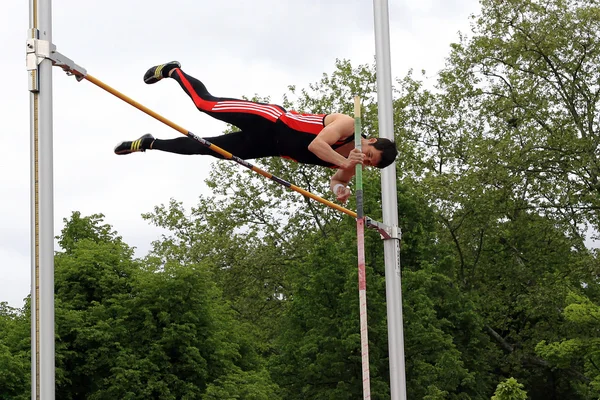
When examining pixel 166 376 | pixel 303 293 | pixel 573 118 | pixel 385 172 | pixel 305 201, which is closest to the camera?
pixel 385 172

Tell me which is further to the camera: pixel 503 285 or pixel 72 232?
pixel 503 285

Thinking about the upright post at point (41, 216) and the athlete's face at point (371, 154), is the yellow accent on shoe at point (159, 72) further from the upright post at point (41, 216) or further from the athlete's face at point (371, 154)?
the athlete's face at point (371, 154)

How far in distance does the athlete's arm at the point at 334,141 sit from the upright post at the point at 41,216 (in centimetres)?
157

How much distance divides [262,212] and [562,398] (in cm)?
880

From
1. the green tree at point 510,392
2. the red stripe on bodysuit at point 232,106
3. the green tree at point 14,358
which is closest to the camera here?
the red stripe on bodysuit at point 232,106

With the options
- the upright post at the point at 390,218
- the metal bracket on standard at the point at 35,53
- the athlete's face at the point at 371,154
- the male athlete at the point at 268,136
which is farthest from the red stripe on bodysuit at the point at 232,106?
the upright post at the point at 390,218

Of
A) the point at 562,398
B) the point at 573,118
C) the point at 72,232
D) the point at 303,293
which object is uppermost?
the point at 573,118

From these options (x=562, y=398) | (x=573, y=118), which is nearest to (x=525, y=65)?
(x=573, y=118)

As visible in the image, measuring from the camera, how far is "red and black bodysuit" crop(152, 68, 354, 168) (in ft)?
19.0

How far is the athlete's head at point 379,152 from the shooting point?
6.08 meters

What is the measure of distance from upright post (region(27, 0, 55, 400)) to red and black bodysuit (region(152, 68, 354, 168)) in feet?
3.68

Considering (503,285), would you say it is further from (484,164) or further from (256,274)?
(256,274)

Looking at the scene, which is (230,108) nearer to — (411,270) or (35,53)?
(35,53)

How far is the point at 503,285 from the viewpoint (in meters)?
24.2
